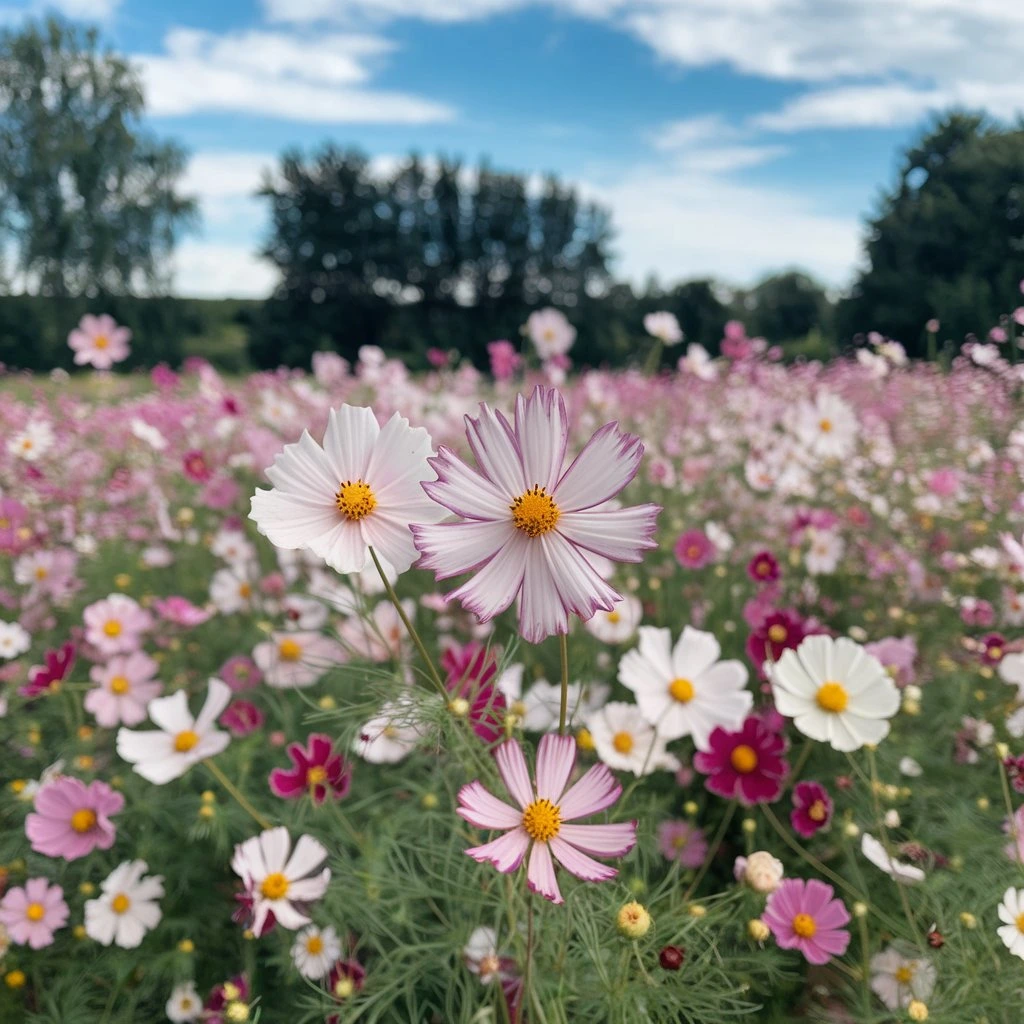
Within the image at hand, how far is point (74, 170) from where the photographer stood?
1530 cm

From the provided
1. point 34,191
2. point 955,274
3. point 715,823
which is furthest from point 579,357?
point 715,823

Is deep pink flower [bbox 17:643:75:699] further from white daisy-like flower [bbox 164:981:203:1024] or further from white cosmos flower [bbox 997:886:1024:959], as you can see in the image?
white cosmos flower [bbox 997:886:1024:959]

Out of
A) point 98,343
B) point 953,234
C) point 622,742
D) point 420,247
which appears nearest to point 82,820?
point 622,742

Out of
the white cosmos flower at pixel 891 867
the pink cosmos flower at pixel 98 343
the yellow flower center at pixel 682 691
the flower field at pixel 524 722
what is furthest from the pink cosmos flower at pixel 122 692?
the pink cosmos flower at pixel 98 343

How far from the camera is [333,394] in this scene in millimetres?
2875

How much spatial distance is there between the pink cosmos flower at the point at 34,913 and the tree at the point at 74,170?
672 inches

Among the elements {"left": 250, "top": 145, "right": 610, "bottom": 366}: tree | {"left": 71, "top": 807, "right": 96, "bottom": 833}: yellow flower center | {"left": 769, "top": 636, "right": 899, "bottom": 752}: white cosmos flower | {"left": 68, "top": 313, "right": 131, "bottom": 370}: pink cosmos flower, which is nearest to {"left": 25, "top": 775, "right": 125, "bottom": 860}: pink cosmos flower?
{"left": 71, "top": 807, "right": 96, "bottom": 833}: yellow flower center

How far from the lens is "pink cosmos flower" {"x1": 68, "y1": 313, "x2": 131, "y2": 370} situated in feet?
8.04

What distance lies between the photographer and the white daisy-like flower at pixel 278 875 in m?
0.88

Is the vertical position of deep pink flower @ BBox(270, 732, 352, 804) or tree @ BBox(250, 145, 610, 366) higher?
tree @ BBox(250, 145, 610, 366)

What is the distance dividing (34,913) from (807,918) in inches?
41.9

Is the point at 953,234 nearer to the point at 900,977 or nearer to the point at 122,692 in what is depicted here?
the point at 900,977

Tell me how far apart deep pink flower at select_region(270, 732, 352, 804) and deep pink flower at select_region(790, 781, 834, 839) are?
0.62m

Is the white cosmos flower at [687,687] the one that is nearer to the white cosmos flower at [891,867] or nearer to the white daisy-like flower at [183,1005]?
the white cosmos flower at [891,867]
